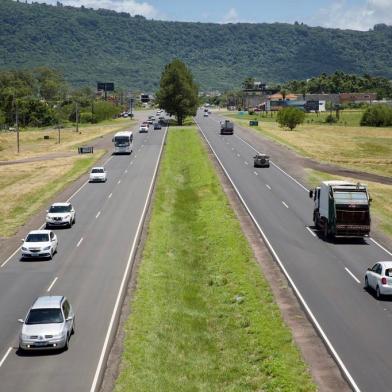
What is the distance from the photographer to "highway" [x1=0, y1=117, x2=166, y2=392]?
23891 millimetres

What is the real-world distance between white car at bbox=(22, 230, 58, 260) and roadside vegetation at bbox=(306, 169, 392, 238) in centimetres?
2259

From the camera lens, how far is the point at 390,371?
23.8 metres

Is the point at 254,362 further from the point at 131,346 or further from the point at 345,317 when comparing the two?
the point at 345,317

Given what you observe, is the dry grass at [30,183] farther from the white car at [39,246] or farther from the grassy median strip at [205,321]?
the grassy median strip at [205,321]

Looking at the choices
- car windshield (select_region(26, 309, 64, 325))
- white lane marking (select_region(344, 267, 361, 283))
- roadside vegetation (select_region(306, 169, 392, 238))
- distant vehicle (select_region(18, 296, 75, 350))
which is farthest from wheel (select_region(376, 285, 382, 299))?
roadside vegetation (select_region(306, 169, 392, 238))

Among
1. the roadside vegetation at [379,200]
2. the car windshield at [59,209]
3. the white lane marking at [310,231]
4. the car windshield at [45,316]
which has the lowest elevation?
the roadside vegetation at [379,200]

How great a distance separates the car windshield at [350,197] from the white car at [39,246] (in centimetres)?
1742

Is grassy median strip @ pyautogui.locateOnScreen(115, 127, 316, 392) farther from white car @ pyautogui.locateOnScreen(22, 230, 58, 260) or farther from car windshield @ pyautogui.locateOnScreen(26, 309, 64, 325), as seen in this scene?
white car @ pyautogui.locateOnScreen(22, 230, 58, 260)

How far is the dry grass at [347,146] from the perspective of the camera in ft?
316

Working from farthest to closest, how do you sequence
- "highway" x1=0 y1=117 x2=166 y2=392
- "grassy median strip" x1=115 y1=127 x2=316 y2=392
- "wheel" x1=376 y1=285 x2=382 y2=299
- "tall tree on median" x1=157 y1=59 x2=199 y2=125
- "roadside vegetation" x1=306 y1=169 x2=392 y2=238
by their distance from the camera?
"tall tree on median" x1=157 y1=59 x2=199 y2=125 → "roadside vegetation" x1=306 y1=169 x2=392 y2=238 → "wheel" x1=376 y1=285 x2=382 y2=299 → "highway" x1=0 y1=117 x2=166 y2=392 → "grassy median strip" x1=115 y1=127 x2=316 y2=392

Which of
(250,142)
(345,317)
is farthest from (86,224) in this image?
(250,142)

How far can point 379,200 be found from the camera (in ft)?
213

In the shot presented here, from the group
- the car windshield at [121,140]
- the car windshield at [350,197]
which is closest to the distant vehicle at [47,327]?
the car windshield at [350,197]

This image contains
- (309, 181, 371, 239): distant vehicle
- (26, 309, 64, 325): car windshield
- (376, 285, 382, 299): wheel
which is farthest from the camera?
(309, 181, 371, 239): distant vehicle
